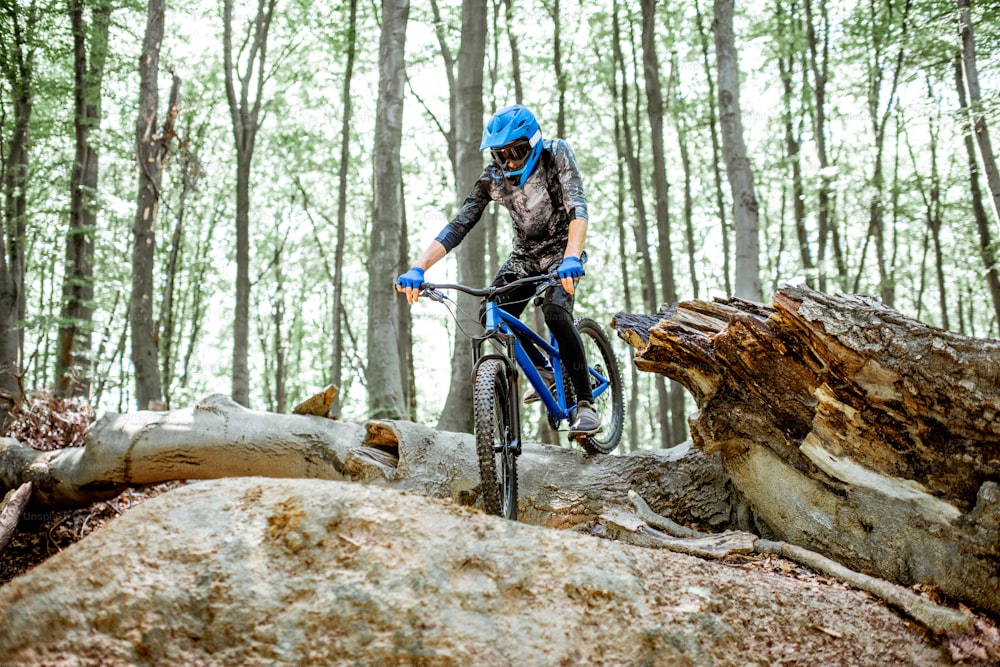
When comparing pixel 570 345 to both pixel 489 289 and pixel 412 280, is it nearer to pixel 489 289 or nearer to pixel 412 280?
pixel 489 289

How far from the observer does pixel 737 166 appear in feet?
31.9

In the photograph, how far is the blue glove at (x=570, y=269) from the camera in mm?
4516

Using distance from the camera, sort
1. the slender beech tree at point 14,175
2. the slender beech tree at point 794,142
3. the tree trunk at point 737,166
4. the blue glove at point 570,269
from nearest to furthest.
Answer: the blue glove at point 570,269, the slender beech tree at point 14,175, the tree trunk at point 737,166, the slender beech tree at point 794,142

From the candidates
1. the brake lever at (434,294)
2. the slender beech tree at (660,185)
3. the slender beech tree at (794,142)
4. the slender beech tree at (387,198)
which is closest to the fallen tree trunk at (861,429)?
the brake lever at (434,294)

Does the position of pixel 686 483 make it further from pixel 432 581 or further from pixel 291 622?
pixel 291 622

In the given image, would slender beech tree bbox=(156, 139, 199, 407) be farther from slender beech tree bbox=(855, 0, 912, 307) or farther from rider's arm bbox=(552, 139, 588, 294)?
slender beech tree bbox=(855, 0, 912, 307)

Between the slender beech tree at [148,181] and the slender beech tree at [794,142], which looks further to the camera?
the slender beech tree at [794,142]

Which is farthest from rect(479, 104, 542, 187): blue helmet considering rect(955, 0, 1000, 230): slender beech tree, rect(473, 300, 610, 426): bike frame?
rect(955, 0, 1000, 230): slender beech tree

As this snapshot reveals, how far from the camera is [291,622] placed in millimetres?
2520

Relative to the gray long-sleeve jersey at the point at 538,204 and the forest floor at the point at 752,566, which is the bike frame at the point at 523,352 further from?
the forest floor at the point at 752,566

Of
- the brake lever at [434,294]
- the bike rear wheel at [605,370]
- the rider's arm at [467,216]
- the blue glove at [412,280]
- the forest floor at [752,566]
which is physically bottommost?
the forest floor at [752,566]

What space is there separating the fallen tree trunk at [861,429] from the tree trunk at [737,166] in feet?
16.0

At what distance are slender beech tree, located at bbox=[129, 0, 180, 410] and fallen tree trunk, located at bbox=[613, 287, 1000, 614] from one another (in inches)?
314

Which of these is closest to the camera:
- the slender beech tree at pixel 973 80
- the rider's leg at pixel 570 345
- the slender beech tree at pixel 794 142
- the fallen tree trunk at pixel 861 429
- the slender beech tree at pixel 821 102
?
the fallen tree trunk at pixel 861 429
